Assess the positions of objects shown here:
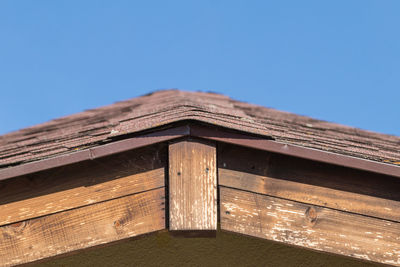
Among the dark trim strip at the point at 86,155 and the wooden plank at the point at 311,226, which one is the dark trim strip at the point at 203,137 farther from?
the wooden plank at the point at 311,226

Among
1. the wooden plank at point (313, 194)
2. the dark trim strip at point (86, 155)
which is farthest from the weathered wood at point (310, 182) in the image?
the dark trim strip at point (86, 155)

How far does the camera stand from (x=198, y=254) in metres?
2.20

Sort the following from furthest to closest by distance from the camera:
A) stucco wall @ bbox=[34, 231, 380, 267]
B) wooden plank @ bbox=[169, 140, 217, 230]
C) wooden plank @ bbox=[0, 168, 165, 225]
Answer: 1. stucco wall @ bbox=[34, 231, 380, 267]
2. wooden plank @ bbox=[0, 168, 165, 225]
3. wooden plank @ bbox=[169, 140, 217, 230]

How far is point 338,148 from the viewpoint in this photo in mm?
2385

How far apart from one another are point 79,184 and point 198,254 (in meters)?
0.63

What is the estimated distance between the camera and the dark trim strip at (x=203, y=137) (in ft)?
6.43

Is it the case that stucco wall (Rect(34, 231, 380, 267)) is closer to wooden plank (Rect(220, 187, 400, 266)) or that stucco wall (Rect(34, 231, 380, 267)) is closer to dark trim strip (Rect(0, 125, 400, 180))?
wooden plank (Rect(220, 187, 400, 266))

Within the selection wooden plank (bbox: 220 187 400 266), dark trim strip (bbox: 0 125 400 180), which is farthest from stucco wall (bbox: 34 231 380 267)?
dark trim strip (bbox: 0 125 400 180)

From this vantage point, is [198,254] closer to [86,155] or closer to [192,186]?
[192,186]

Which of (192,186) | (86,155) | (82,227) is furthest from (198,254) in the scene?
(86,155)

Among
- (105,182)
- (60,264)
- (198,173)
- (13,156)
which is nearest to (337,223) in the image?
(198,173)

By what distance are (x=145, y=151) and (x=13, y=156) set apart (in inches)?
33.2

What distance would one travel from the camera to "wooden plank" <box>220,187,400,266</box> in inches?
76.6

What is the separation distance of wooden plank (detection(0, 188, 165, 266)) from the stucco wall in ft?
0.77
